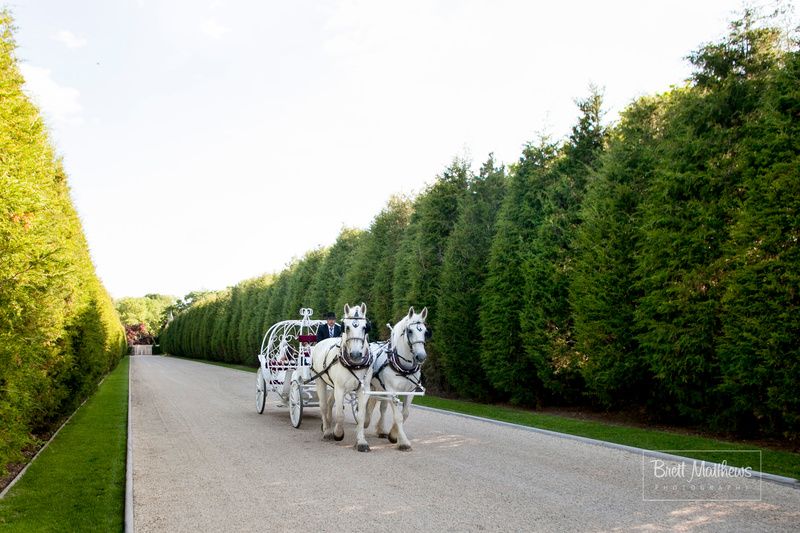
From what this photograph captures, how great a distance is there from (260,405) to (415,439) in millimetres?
5427

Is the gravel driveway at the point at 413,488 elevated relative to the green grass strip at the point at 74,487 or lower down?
elevated

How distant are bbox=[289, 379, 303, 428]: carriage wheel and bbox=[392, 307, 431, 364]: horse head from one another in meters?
3.15

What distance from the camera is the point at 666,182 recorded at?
10453mm

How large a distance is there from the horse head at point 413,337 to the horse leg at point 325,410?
196cm

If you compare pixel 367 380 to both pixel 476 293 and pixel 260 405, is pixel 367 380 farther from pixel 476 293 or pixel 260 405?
pixel 476 293

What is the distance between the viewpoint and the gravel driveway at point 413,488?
204 inches

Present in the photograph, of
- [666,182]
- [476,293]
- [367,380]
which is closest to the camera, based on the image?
[367,380]

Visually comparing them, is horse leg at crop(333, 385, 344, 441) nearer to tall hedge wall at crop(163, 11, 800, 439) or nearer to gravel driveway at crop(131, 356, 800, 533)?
gravel driveway at crop(131, 356, 800, 533)

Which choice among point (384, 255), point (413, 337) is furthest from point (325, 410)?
point (384, 255)

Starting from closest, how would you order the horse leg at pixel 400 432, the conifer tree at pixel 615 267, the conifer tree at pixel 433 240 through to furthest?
the horse leg at pixel 400 432, the conifer tree at pixel 615 267, the conifer tree at pixel 433 240

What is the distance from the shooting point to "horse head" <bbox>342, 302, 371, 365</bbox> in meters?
8.51

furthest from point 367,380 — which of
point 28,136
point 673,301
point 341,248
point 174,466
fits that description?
point 341,248

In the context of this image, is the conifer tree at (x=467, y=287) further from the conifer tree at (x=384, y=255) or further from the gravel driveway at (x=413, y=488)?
the gravel driveway at (x=413, y=488)

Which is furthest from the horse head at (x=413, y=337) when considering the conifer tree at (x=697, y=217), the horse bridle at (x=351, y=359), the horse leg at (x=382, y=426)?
the conifer tree at (x=697, y=217)
